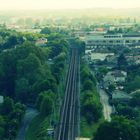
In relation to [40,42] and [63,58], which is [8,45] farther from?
[63,58]

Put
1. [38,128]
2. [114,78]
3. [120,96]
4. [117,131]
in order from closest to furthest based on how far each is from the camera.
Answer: [117,131] → [38,128] → [120,96] → [114,78]

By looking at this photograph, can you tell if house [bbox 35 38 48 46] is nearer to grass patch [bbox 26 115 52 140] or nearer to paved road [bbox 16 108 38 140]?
paved road [bbox 16 108 38 140]

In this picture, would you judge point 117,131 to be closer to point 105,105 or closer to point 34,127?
point 34,127

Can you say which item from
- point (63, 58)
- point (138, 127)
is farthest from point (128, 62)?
point (138, 127)

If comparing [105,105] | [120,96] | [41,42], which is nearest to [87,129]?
[105,105]

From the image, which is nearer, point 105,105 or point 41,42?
point 105,105

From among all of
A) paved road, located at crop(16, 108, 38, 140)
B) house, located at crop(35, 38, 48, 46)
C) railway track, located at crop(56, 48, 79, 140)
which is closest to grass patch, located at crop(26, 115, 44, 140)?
paved road, located at crop(16, 108, 38, 140)

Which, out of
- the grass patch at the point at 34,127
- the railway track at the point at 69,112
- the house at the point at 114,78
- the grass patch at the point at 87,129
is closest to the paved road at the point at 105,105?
the grass patch at the point at 87,129
